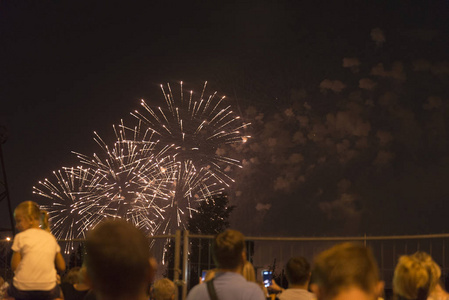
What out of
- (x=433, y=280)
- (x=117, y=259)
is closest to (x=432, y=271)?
(x=433, y=280)

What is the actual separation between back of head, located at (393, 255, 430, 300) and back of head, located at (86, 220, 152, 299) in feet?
8.55

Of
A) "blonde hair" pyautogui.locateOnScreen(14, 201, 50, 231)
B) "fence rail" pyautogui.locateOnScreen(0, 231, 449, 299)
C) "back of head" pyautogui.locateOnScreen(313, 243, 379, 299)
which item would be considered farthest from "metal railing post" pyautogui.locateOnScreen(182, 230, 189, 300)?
"back of head" pyautogui.locateOnScreen(313, 243, 379, 299)

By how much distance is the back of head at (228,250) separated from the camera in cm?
440

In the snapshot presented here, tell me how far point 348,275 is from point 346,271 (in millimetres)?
19

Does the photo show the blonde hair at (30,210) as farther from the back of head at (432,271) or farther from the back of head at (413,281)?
the back of head at (432,271)

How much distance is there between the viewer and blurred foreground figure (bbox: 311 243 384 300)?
2152 millimetres

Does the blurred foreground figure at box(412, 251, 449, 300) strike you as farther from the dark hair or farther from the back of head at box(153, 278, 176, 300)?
the back of head at box(153, 278, 176, 300)

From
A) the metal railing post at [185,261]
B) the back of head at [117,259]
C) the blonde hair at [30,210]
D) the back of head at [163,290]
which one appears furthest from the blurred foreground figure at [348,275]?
the metal railing post at [185,261]

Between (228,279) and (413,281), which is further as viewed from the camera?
(228,279)

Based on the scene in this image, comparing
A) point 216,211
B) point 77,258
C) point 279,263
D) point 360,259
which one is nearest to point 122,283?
point 360,259

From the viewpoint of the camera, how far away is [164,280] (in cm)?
639

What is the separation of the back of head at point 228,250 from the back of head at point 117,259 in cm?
271

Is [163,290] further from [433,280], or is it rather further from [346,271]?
[346,271]

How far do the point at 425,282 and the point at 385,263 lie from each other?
14.9ft
